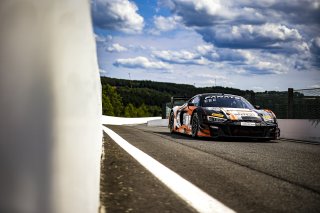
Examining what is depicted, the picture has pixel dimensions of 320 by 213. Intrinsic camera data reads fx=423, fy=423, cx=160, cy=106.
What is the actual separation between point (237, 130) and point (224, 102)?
1.62 metres

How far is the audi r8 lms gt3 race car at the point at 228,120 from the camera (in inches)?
411

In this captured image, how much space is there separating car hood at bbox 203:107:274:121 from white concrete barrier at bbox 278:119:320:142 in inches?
67.5

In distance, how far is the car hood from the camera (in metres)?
10.6

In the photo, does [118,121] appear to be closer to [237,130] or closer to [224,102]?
[224,102]

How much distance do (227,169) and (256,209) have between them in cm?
202

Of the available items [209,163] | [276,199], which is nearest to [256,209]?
[276,199]

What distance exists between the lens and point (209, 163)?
5352mm

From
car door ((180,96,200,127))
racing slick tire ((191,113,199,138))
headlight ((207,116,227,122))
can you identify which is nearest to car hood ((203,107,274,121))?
headlight ((207,116,227,122))

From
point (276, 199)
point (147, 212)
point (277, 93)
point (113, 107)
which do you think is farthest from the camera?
point (113, 107)

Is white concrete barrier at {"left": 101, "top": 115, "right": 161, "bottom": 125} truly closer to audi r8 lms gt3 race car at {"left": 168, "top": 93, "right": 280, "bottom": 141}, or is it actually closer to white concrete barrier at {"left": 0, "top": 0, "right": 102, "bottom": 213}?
audi r8 lms gt3 race car at {"left": 168, "top": 93, "right": 280, "bottom": 141}

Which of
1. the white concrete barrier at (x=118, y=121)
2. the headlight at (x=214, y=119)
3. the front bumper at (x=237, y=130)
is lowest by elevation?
the white concrete barrier at (x=118, y=121)

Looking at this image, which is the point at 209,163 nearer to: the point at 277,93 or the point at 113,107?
the point at 277,93

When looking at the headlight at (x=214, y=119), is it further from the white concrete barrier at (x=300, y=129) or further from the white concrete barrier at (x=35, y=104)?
the white concrete barrier at (x=35, y=104)

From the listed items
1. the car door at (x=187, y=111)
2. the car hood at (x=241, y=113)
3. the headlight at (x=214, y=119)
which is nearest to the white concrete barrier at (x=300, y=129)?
the car hood at (x=241, y=113)
